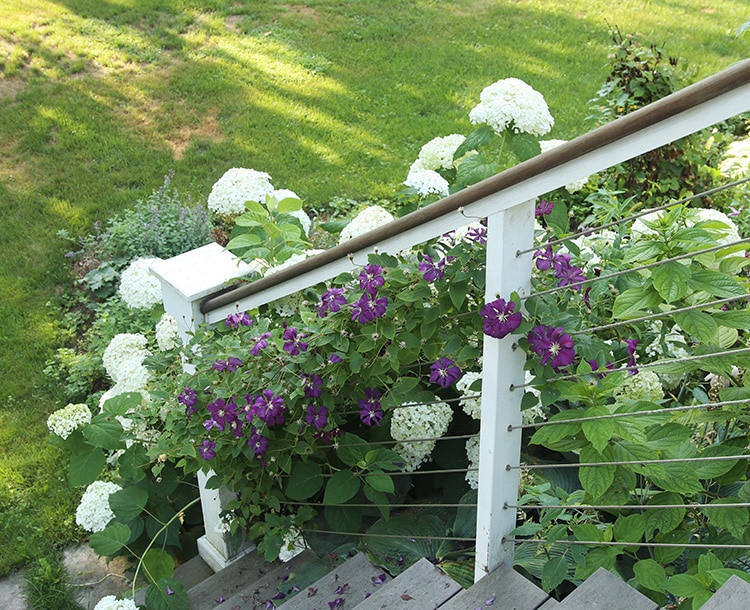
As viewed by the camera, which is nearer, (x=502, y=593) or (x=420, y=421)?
(x=502, y=593)

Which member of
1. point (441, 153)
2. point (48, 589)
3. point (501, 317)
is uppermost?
point (501, 317)

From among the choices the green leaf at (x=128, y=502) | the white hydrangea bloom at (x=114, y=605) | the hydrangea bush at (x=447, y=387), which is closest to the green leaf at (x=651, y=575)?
the hydrangea bush at (x=447, y=387)

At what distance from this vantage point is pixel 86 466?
8.64 feet

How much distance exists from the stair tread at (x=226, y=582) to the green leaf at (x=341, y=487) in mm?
516

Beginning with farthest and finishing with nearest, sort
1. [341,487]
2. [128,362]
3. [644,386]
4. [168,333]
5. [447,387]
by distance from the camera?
[128,362]
[168,333]
[341,487]
[447,387]
[644,386]

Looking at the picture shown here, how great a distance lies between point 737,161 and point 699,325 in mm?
3418

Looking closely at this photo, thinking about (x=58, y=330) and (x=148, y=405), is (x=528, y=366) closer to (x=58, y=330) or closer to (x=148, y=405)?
(x=148, y=405)

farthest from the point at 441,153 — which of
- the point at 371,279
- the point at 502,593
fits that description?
the point at 502,593

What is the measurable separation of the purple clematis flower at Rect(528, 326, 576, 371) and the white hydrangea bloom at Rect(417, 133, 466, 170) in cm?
141

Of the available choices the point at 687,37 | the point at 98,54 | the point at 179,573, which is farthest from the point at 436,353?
the point at 687,37

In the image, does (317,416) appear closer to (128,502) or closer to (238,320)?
(238,320)

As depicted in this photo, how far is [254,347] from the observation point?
6.84 ft

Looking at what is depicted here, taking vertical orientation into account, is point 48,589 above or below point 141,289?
below

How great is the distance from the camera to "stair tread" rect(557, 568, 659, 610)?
61.6 inches
